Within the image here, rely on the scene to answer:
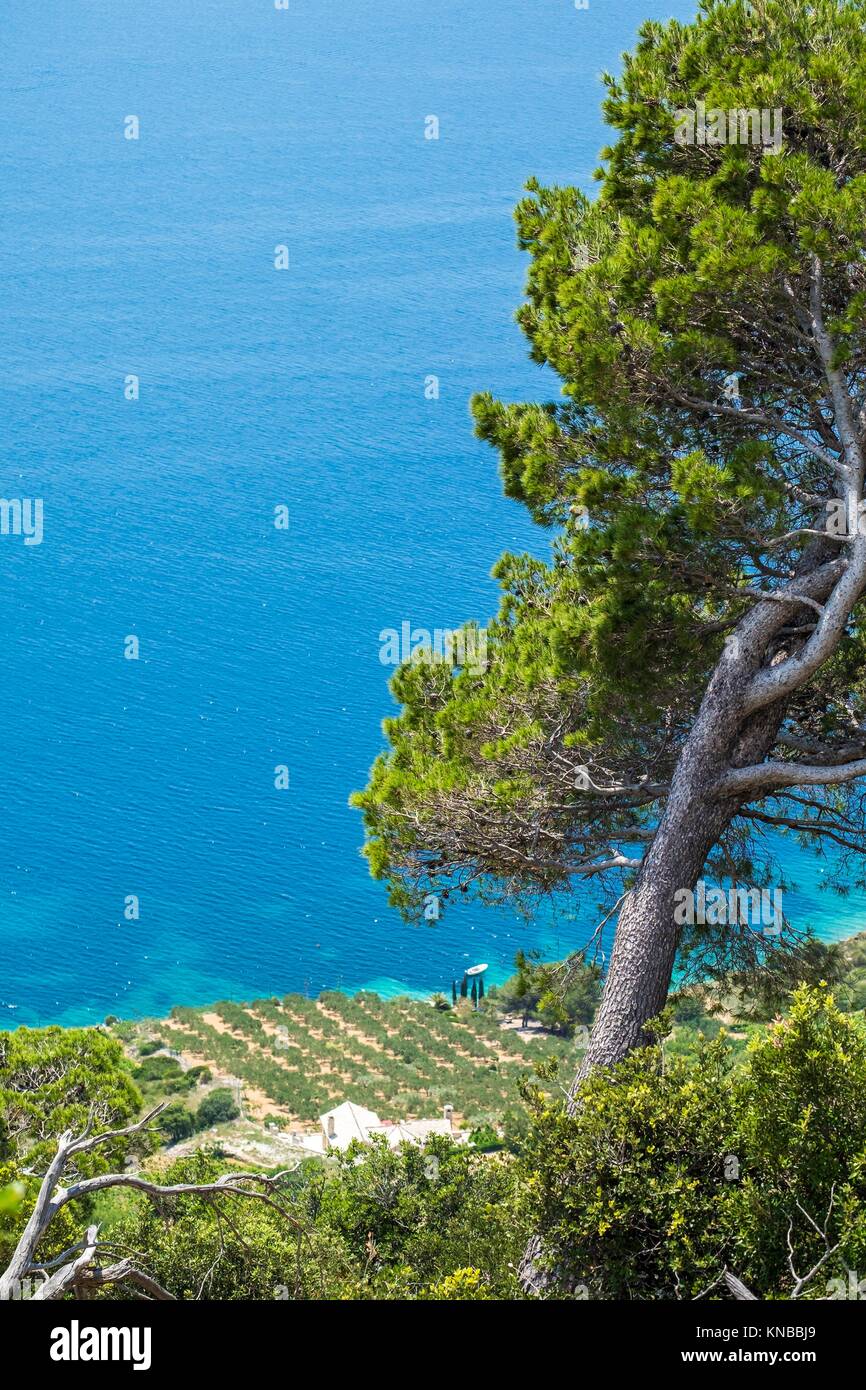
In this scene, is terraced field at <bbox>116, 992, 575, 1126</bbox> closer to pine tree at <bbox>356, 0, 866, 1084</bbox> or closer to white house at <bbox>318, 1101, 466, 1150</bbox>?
white house at <bbox>318, 1101, 466, 1150</bbox>

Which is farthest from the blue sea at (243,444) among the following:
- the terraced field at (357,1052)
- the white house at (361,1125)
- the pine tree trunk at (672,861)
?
the pine tree trunk at (672,861)

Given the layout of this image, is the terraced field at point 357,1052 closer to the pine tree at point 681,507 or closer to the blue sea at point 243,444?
the blue sea at point 243,444

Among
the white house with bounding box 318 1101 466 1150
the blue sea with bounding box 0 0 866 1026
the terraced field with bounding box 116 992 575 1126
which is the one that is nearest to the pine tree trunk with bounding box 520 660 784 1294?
the blue sea with bounding box 0 0 866 1026

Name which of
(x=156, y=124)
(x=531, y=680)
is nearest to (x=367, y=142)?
(x=156, y=124)

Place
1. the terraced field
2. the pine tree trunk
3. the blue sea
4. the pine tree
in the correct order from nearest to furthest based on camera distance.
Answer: the pine tree, the pine tree trunk, the terraced field, the blue sea

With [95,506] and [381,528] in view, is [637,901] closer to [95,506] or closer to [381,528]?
[381,528]

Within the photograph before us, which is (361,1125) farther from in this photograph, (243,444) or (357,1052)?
(243,444)
